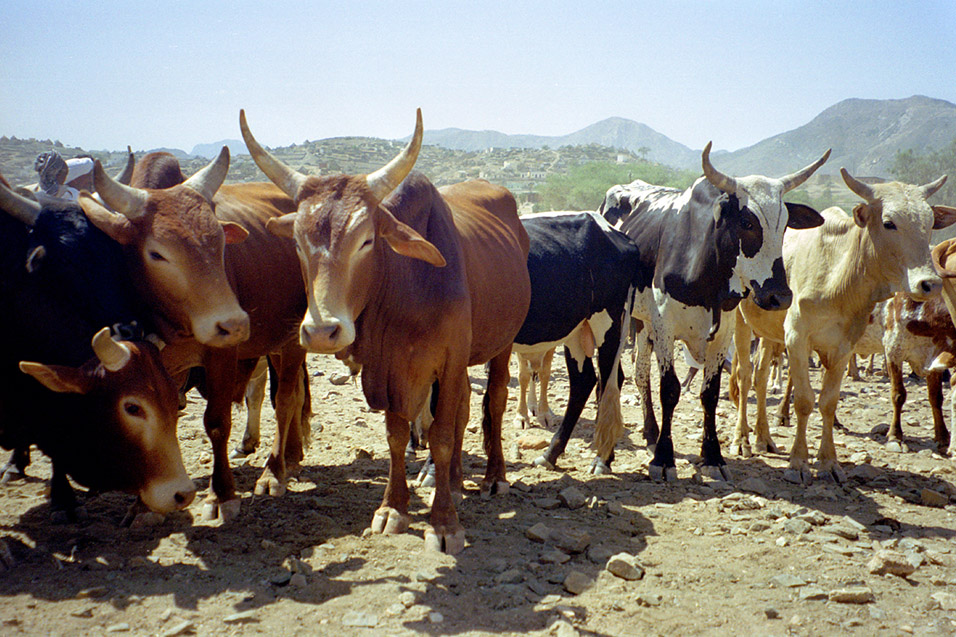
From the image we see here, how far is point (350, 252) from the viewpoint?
4.05 meters

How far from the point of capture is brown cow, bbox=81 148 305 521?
4.25m

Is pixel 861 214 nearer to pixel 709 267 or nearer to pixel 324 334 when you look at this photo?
pixel 709 267

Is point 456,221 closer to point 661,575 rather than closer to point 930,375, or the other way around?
point 661,575

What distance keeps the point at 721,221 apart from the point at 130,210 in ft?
14.4

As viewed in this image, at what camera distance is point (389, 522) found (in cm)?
457

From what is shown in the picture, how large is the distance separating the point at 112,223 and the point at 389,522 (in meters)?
2.30

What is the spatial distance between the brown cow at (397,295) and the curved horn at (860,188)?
321cm

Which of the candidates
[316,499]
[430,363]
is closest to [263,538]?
[316,499]

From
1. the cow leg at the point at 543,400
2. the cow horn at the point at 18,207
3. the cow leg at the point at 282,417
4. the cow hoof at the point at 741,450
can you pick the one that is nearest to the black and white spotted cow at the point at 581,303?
the cow leg at the point at 543,400

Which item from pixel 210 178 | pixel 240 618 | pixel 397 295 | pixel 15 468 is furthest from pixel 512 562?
pixel 15 468

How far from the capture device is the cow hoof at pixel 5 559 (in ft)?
12.9

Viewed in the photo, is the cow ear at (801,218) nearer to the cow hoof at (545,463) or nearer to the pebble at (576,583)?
the cow hoof at (545,463)

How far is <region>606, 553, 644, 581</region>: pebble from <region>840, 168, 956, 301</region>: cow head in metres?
3.59

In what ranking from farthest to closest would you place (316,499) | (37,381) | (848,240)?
(848,240)
(316,499)
(37,381)
